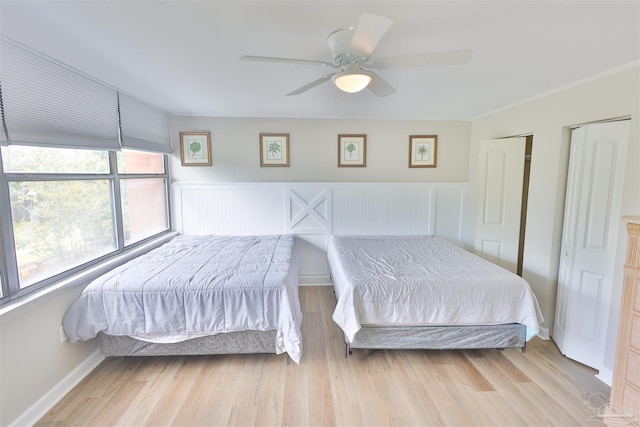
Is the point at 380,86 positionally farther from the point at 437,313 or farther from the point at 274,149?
the point at 274,149

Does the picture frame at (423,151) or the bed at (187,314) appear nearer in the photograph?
the bed at (187,314)

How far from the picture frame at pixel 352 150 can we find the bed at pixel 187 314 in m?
2.21

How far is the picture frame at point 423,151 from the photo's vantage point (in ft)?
13.3

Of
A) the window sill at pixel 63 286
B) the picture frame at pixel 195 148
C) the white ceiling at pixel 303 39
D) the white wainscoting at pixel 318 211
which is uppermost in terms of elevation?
the white ceiling at pixel 303 39

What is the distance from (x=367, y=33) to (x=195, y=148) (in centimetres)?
316

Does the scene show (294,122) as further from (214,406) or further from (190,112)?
(214,406)

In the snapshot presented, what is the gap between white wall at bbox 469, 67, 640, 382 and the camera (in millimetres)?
2000

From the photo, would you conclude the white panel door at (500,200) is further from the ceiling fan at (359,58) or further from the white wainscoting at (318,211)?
the ceiling fan at (359,58)

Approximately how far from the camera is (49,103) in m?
1.99

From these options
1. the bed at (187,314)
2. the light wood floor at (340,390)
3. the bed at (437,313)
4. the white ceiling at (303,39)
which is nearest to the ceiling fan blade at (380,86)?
the white ceiling at (303,39)

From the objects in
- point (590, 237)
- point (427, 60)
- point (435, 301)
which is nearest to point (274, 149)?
point (427, 60)

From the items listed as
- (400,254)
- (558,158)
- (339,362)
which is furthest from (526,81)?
(339,362)

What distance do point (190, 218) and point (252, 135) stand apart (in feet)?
4.76

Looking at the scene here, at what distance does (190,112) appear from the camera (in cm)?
368
